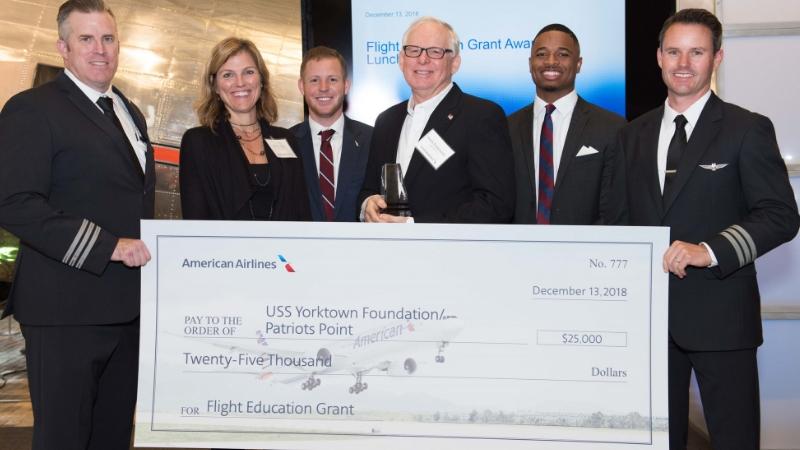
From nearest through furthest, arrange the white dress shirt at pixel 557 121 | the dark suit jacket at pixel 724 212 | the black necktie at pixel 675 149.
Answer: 1. the dark suit jacket at pixel 724 212
2. the black necktie at pixel 675 149
3. the white dress shirt at pixel 557 121

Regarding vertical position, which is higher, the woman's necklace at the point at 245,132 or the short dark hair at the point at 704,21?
the short dark hair at the point at 704,21

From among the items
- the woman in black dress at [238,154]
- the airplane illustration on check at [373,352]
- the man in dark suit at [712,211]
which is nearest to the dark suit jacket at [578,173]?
the man in dark suit at [712,211]

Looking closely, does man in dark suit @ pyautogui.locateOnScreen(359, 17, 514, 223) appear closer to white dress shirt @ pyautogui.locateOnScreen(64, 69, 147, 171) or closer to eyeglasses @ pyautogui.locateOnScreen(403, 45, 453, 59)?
eyeglasses @ pyautogui.locateOnScreen(403, 45, 453, 59)

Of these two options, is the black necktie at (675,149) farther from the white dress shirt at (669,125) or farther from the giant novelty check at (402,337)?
the giant novelty check at (402,337)

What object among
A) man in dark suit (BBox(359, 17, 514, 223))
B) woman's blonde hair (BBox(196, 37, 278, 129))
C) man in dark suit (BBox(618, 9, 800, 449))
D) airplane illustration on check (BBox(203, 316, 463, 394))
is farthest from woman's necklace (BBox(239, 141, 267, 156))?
man in dark suit (BBox(618, 9, 800, 449))

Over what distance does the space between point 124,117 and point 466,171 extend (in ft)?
4.82

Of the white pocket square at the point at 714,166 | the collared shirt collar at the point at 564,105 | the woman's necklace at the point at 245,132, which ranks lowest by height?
the white pocket square at the point at 714,166

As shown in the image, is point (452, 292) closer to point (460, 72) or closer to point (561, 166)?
point (561, 166)

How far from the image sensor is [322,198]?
416 centimetres

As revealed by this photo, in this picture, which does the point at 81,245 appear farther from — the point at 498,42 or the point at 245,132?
the point at 498,42

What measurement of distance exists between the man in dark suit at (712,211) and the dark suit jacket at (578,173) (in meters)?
0.65

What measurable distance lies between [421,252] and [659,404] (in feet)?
3.29

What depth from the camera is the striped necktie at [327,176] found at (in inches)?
163

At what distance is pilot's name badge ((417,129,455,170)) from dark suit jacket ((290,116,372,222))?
2.56 feet
